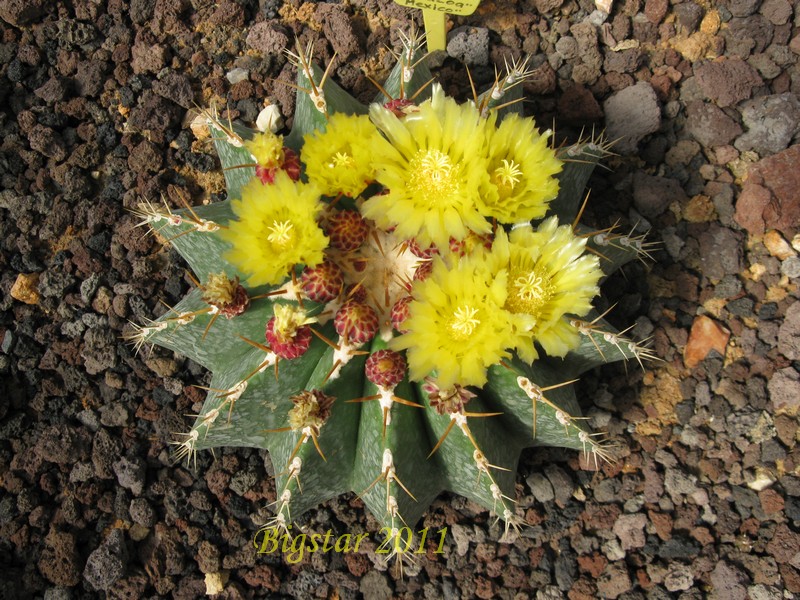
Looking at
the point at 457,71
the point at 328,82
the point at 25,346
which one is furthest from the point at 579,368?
the point at 25,346

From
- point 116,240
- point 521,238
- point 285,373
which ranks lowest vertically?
point 116,240

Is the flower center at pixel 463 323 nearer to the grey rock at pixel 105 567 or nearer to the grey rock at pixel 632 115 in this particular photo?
the grey rock at pixel 632 115

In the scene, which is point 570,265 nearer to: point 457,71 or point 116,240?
point 457,71

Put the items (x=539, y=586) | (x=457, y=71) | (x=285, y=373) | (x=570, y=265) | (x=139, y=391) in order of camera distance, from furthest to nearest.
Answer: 1. (x=457, y=71)
2. (x=139, y=391)
3. (x=539, y=586)
4. (x=285, y=373)
5. (x=570, y=265)

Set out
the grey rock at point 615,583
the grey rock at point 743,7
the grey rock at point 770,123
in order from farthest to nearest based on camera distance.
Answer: the grey rock at point 743,7, the grey rock at point 770,123, the grey rock at point 615,583

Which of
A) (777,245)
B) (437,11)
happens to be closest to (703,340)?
(777,245)

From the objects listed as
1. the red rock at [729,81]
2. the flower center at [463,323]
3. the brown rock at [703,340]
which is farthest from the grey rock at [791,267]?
the flower center at [463,323]

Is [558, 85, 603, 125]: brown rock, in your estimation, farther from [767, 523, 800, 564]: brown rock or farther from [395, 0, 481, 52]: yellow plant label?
[767, 523, 800, 564]: brown rock

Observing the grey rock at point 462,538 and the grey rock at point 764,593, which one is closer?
the grey rock at point 764,593
